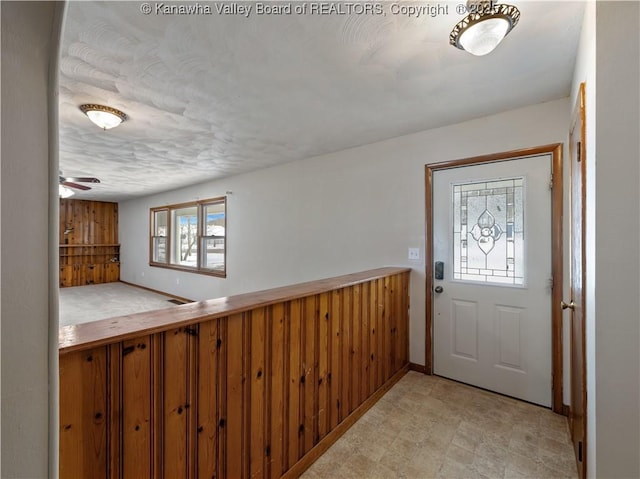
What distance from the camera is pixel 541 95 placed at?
2.21m

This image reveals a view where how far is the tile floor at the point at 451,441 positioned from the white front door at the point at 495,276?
9.5 inches

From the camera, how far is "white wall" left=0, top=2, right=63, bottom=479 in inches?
22.0

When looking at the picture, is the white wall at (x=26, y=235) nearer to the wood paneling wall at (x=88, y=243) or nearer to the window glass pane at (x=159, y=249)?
the window glass pane at (x=159, y=249)

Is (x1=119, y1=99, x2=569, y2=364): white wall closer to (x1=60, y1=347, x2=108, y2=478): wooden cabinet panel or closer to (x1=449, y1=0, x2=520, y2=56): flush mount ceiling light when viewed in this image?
(x1=449, y1=0, x2=520, y2=56): flush mount ceiling light

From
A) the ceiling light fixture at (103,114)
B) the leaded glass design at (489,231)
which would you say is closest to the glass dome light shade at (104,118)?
the ceiling light fixture at (103,114)

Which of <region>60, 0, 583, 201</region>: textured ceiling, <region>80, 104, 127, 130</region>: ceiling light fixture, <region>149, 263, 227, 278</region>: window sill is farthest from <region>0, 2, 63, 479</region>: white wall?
<region>149, 263, 227, 278</region>: window sill

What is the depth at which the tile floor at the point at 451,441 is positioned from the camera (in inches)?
68.1

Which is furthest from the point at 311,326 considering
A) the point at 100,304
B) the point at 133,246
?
the point at 133,246

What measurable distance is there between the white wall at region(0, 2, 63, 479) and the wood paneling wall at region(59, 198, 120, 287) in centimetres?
881

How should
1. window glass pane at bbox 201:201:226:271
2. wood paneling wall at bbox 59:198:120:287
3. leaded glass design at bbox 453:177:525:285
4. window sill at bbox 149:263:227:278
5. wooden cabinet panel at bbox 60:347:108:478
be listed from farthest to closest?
1. wood paneling wall at bbox 59:198:120:287
2. window glass pane at bbox 201:201:226:271
3. window sill at bbox 149:263:227:278
4. leaded glass design at bbox 453:177:525:285
5. wooden cabinet panel at bbox 60:347:108:478

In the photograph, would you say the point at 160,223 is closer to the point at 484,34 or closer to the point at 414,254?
the point at 414,254

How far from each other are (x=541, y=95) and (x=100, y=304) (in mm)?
7365

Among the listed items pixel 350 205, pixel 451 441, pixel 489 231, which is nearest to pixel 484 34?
pixel 489 231

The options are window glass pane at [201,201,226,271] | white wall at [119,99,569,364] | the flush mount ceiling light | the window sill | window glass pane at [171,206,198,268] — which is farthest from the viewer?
window glass pane at [171,206,198,268]
